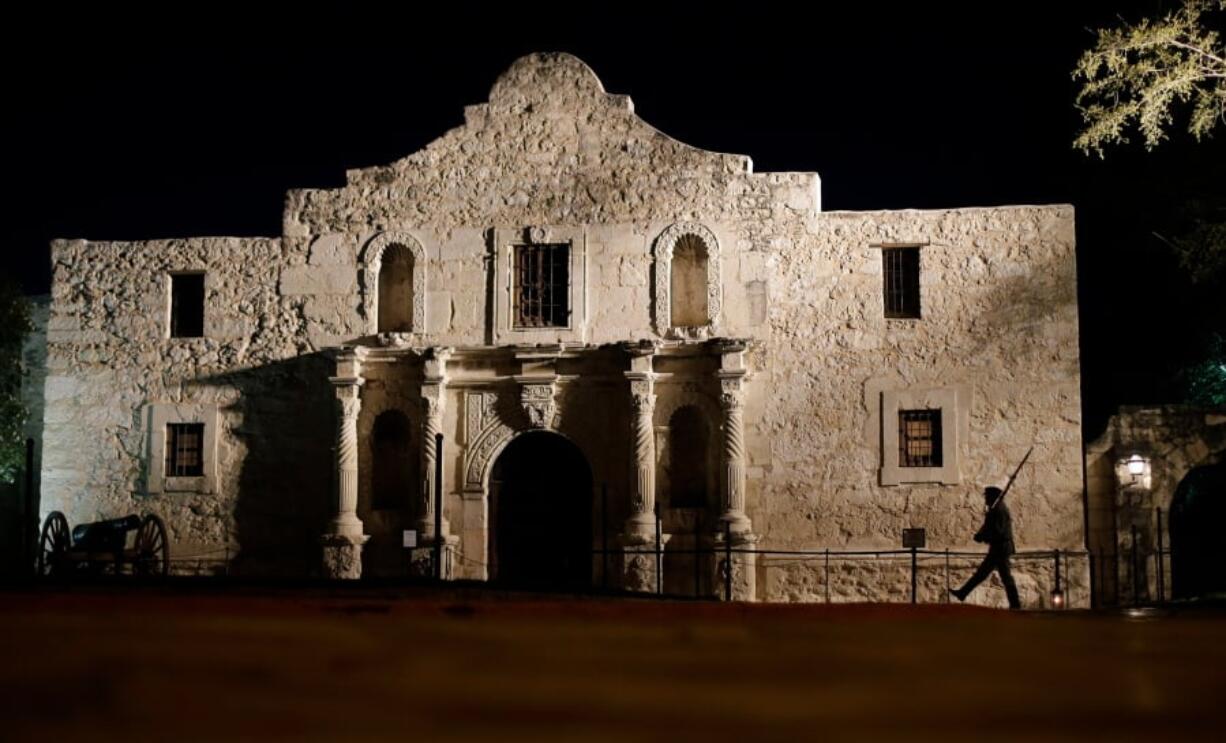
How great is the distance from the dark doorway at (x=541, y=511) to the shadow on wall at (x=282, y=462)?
8.77ft

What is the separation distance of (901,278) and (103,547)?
12.2m

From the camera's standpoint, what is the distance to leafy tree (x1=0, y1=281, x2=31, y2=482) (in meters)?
23.3

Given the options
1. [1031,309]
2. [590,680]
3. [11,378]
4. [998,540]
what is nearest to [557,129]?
[1031,309]

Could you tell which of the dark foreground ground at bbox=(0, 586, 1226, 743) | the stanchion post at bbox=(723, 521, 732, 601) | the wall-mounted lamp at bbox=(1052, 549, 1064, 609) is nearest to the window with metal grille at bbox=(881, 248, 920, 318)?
the stanchion post at bbox=(723, 521, 732, 601)

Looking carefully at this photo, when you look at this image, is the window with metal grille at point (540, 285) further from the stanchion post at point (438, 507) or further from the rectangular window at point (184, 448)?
the rectangular window at point (184, 448)

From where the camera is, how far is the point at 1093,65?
1572 cm

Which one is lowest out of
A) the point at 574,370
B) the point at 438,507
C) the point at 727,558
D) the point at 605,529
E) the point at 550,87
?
the point at 727,558

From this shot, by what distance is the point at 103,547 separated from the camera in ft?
64.2

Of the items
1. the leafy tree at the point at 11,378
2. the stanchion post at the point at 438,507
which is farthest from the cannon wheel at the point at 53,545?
the stanchion post at the point at 438,507

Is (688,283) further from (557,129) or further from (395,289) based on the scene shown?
(395,289)

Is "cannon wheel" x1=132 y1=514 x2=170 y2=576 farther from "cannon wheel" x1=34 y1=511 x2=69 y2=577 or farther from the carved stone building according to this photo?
"cannon wheel" x1=34 y1=511 x2=69 y2=577

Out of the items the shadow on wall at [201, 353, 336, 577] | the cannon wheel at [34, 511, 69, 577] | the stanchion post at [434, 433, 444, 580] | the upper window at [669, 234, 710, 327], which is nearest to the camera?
the stanchion post at [434, 433, 444, 580]

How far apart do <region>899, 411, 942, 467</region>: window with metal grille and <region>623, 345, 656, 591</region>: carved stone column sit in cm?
361

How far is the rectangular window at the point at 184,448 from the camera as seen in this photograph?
2170 centimetres
